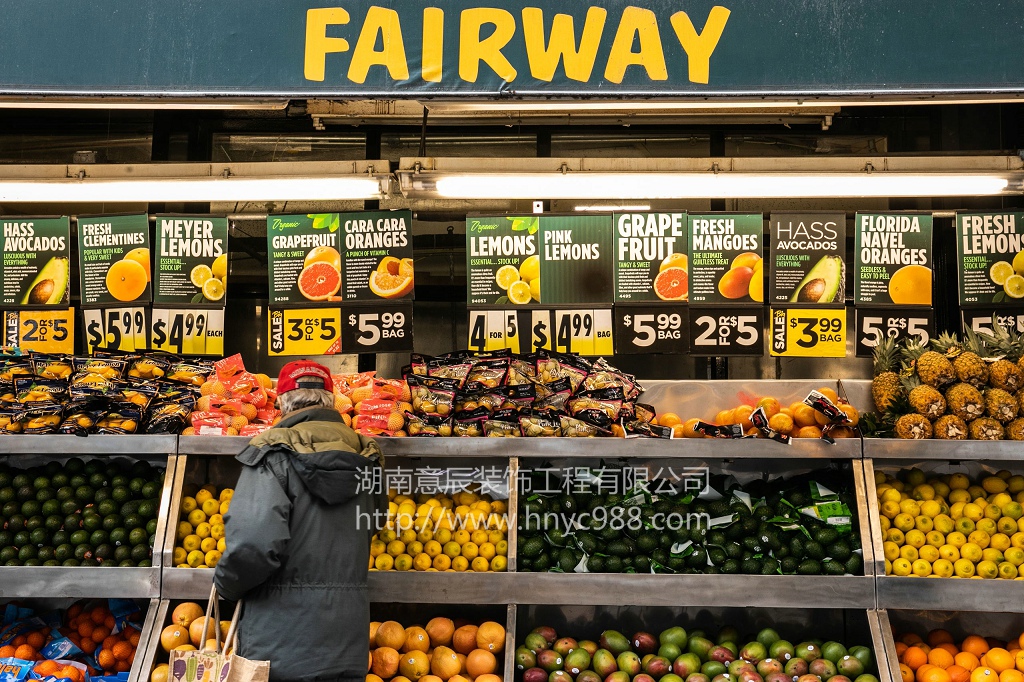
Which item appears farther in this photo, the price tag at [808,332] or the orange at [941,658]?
the price tag at [808,332]

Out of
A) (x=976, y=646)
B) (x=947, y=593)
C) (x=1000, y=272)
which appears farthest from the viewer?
(x=1000, y=272)

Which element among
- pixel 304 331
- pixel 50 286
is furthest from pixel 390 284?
pixel 50 286

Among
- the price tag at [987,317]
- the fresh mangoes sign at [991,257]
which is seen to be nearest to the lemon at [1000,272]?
the fresh mangoes sign at [991,257]

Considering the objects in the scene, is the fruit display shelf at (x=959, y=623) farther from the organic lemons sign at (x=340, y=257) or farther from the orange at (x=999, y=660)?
the organic lemons sign at (x=340, y=257)

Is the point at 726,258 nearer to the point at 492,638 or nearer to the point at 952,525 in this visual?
the point at 952,525

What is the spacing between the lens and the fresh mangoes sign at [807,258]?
7051 mm

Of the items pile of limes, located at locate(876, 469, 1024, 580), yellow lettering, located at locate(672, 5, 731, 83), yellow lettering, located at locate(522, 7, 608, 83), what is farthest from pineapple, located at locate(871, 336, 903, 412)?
yellow lettering, located at locate(522, 7, 608, 83)

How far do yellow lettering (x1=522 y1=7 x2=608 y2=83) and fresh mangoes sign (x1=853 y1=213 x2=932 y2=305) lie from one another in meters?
3.40

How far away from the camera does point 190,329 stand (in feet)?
23.4

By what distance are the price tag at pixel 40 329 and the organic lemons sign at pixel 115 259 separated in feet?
0.73

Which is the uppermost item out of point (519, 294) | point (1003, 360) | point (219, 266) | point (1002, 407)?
point (219, 266)

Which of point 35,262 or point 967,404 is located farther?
point 35,262

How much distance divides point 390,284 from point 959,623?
174 inches

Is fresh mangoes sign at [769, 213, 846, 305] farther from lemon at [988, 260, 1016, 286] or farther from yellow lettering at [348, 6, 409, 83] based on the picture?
yellow lettering at [348, 6, 409, 83]
